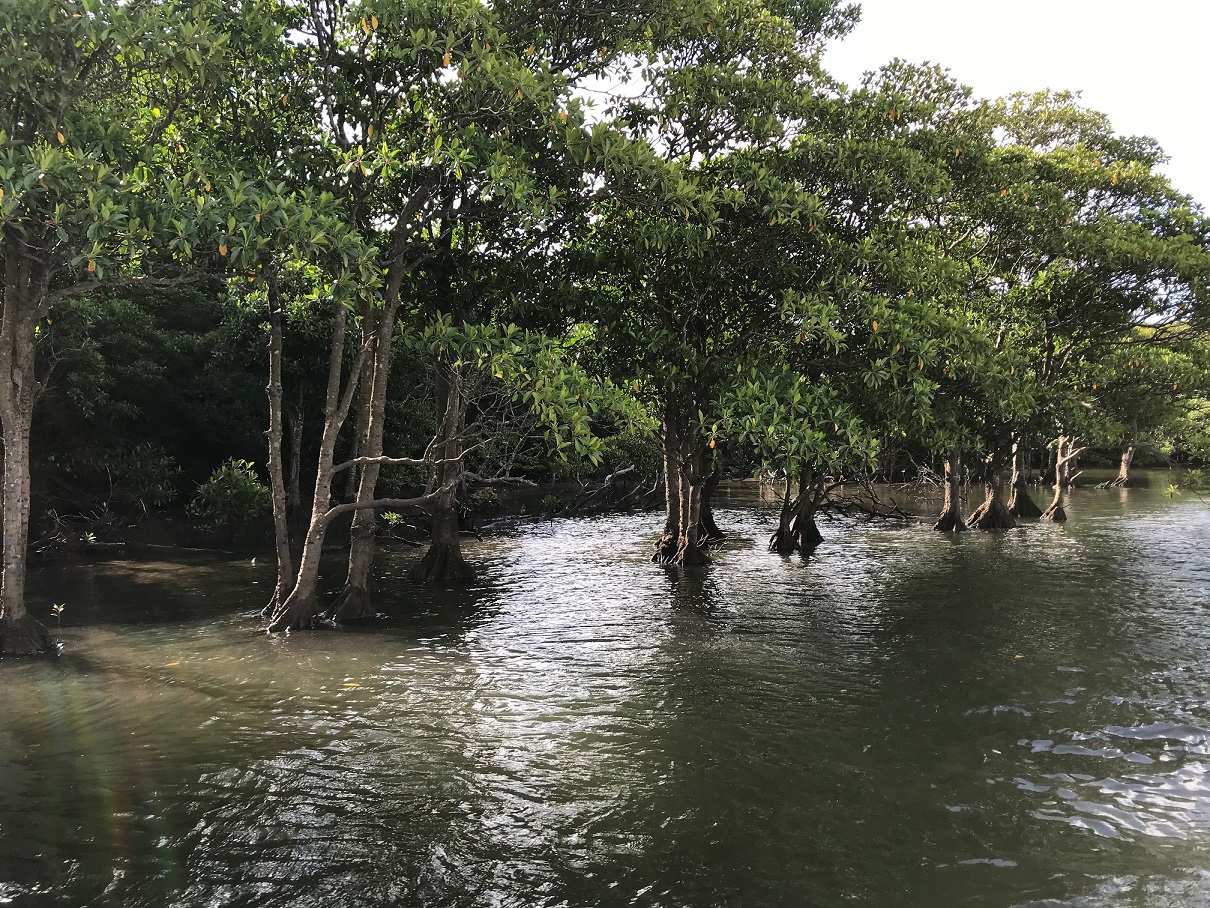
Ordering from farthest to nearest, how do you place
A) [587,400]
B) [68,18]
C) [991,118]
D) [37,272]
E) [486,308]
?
[991,118] < [486,308] < [587,400] < [37,272] < [68,18]

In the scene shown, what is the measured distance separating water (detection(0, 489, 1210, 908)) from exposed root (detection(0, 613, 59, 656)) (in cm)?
48

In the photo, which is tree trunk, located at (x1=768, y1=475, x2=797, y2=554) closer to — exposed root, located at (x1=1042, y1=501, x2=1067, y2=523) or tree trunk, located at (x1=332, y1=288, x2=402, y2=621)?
tree trunk, located at (x1=332, y1=288, x2=402, y2=621)

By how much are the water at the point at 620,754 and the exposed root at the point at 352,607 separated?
1.02 metres

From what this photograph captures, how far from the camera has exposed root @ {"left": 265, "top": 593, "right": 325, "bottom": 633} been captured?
15695mm

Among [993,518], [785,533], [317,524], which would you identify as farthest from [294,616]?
[993,518]

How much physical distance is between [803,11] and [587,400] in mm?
13499

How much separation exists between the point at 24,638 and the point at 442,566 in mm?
9751

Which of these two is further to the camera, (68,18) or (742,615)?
(742,615)

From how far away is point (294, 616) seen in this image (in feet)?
51.9

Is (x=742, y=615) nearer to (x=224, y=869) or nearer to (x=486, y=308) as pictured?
(x=486, y=308)

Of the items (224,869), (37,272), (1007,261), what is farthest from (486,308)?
(1007,261)

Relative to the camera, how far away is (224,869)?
7129 millimetres

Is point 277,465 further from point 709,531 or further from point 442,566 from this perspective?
point 709,531

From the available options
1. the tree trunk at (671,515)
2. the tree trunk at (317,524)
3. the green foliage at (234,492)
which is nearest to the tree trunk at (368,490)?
the tree trunk at (317,524)
